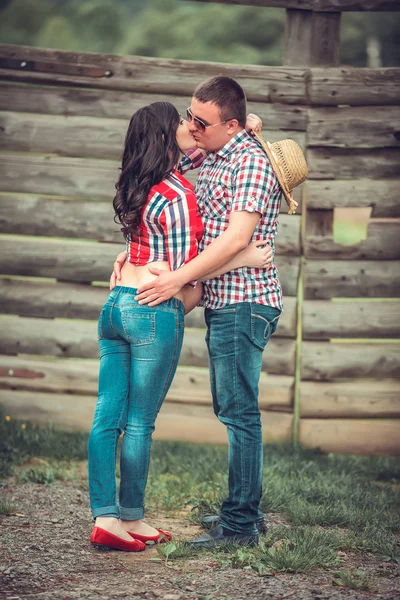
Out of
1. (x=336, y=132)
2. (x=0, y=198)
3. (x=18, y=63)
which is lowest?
(x=0, y=198)

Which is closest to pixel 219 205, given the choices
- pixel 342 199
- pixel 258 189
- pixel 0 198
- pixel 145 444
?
pixel 258 189

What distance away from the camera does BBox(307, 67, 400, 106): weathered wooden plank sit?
535 cm

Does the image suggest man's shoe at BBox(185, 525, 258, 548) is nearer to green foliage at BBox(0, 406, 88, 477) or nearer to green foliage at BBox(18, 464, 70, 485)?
A: green foliage at BBox(18, 464, 70, 485)

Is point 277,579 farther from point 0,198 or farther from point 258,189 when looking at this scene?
point 0,198

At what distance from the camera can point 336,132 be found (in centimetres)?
539

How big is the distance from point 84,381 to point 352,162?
2420 mm

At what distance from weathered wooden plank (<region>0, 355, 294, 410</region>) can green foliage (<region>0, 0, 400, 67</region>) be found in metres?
18.7

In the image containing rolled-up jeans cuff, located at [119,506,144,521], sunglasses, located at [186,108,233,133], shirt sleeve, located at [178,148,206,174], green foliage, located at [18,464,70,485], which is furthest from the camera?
green foliage, located at [18,464,70,485]

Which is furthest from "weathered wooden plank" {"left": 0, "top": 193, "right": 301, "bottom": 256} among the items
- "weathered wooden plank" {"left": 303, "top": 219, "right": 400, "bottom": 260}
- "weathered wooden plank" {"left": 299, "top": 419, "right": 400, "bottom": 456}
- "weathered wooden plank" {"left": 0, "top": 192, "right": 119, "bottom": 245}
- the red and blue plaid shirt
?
the red and blue plaid shirt

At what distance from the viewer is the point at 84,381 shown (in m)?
5.65

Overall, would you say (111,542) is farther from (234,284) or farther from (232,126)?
(232,126)

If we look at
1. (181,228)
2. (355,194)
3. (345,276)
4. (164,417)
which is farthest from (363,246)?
(181,228)

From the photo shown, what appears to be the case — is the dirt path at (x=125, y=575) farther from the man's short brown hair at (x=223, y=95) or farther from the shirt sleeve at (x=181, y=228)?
the man's short brown hair at (x=223, y=95)

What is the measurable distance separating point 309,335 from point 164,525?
6.27ft
